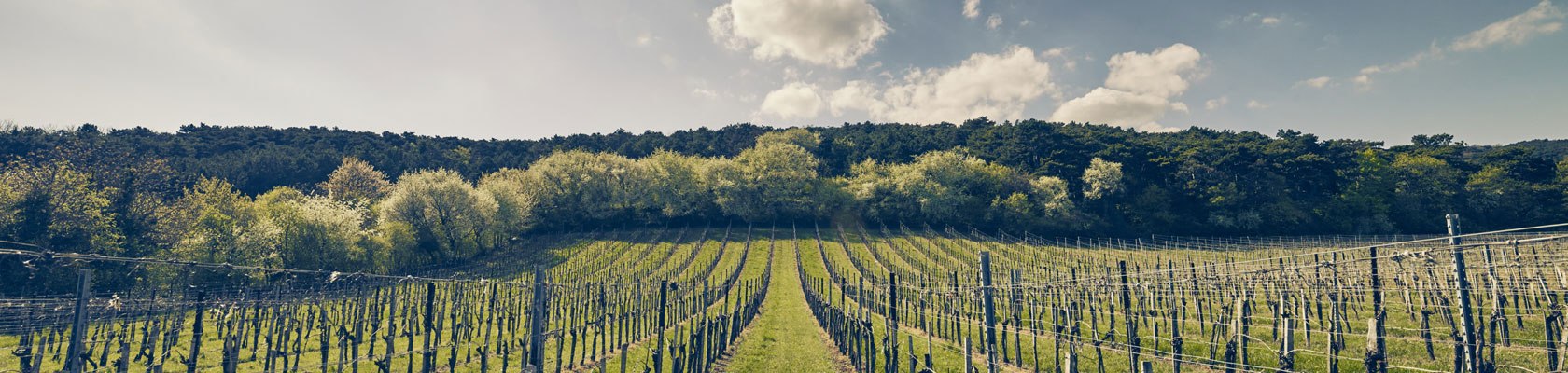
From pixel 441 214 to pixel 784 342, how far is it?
4326cm

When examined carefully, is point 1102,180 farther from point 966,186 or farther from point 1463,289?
point 1463,289

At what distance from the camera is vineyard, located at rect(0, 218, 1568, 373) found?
11156mm

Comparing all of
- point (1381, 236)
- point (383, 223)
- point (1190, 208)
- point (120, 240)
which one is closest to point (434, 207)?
point (383, 223)

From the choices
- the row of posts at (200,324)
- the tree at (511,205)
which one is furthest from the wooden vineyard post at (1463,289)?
the tree at (511,205)

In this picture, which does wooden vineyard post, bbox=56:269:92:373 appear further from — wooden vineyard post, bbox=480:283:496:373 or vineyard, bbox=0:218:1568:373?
wooden vineyard post, bbox=480:283:496:373

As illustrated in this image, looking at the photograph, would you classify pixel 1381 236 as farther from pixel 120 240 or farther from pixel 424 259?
pixel 120 240

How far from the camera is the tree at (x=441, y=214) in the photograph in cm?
5047

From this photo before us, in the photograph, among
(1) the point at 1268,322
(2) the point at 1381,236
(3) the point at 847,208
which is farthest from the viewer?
(3) the point at 847,208

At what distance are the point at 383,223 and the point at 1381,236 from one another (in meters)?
91.2

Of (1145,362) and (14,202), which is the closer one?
(1145,362)

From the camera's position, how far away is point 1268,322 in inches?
802

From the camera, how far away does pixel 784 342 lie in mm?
20625

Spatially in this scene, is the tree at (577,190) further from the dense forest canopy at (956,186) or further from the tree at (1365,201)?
the tree at (1365,201)

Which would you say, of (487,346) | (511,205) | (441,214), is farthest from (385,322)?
(511,205)
